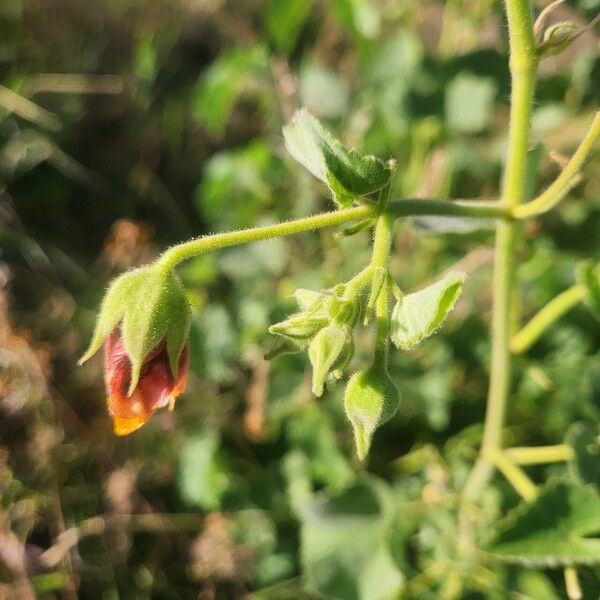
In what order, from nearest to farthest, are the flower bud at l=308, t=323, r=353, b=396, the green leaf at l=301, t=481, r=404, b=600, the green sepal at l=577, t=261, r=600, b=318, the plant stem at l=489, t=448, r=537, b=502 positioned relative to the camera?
the flower bud at l=308, t=323, r=353, b=396 → the green sepal at l=577, t=261, r=600, b=318 → the plant stem at l=489, t=448, r=537, b=502 → the green leaf at l=301, t=481, r=404, b=600

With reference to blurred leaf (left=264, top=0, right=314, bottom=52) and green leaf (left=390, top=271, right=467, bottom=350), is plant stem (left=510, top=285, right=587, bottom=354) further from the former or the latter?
blurred leaf (left=264, top=0, right=314, bottom=52)

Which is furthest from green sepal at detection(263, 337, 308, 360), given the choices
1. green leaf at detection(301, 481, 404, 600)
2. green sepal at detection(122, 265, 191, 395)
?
green leaf at detection(301, 481, 404, 600)

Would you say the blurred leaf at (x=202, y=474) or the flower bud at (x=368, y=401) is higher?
the flower bud at (x=368, y=401)

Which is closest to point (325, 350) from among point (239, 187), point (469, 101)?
point (469, 101)

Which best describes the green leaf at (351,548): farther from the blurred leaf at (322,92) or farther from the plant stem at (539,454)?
the blurred leaf at (322,92)

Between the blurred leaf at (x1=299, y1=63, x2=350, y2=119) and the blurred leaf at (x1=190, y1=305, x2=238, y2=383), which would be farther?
the blurred leaf at (x1=299, y1=63, x2=350, y2=119)

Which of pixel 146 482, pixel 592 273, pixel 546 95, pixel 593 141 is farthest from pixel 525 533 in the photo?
pixel 146 482

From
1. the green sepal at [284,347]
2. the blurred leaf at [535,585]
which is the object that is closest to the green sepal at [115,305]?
the green sepal at [284,347]
